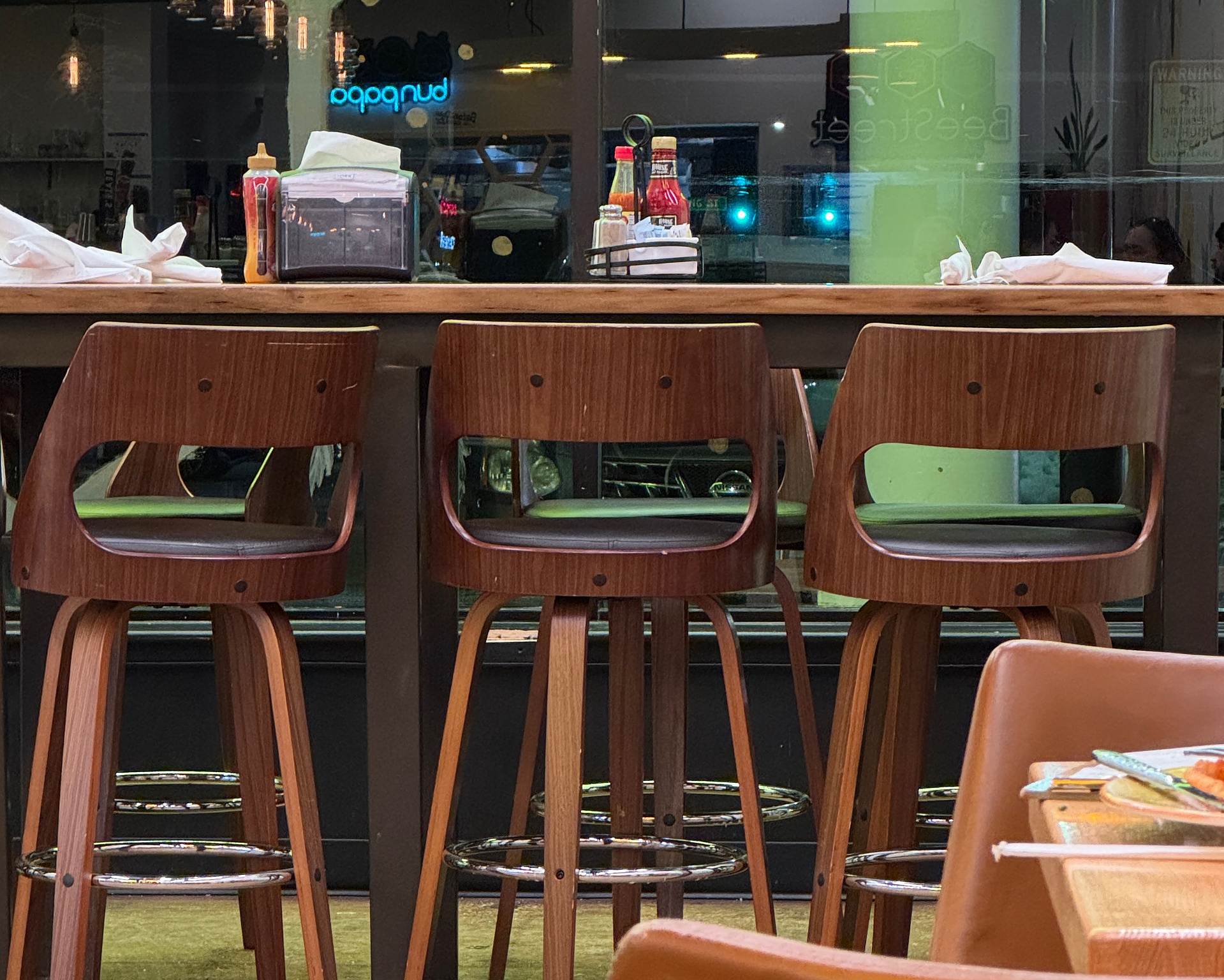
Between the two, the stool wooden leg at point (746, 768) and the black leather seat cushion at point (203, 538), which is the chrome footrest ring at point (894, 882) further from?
the black leather seat cushion at point (203, 538)

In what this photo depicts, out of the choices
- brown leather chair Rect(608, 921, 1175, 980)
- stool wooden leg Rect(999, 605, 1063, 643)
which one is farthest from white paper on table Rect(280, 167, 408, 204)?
brown leather chair Rect(608, 921, 1175, 980)

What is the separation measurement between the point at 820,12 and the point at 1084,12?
60cm

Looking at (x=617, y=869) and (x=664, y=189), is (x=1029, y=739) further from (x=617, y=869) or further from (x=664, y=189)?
(x=664, y=189)

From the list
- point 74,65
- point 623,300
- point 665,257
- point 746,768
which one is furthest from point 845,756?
point 74,65

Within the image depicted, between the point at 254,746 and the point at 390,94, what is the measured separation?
1878 mm

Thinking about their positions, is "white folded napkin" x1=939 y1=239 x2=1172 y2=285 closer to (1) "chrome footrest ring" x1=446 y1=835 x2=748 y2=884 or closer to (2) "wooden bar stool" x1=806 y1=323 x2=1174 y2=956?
(2) "wooden bar stool" x1=806 y1=323 x2=1174 y2=956

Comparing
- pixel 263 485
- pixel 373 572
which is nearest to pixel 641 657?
pixel 373 572

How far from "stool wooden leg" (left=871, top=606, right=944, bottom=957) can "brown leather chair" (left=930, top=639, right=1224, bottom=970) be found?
1.04 m

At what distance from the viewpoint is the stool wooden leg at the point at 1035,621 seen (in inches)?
81.8

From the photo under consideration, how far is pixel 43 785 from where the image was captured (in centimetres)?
227

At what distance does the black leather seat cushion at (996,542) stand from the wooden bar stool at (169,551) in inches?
27.9

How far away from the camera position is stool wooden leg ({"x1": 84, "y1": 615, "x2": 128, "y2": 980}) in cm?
223

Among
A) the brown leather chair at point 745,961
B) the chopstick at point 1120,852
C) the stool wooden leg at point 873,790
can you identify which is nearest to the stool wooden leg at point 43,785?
the stool wooden leg at point 873,790

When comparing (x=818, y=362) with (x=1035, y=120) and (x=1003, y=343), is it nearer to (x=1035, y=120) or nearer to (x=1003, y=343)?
(x=1003, y=343)
